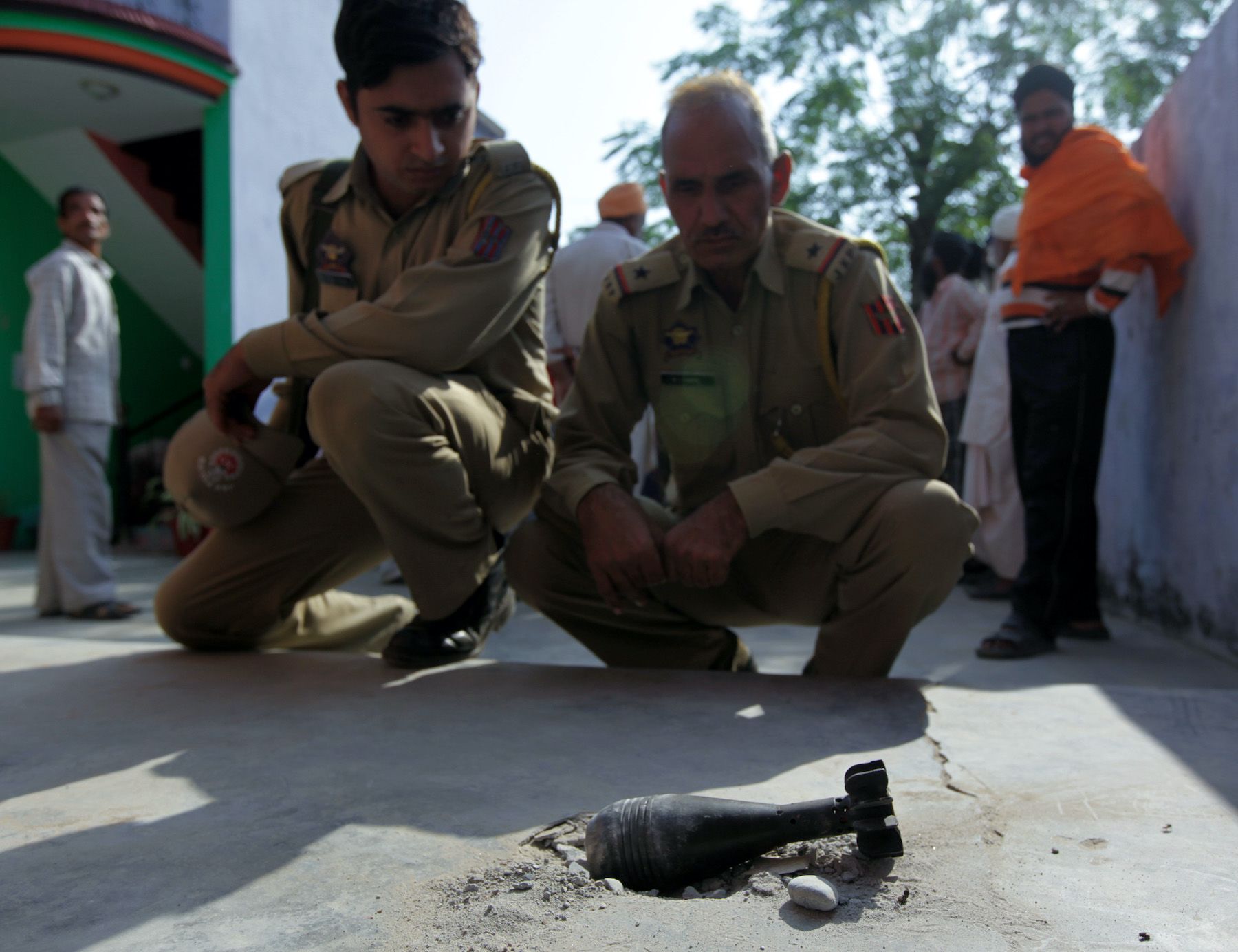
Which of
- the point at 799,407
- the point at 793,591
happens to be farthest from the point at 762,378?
the point at 793,591

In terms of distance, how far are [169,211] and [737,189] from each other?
274 inches

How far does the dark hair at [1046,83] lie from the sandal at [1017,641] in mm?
1575

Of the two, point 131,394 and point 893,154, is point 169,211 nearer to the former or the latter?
point 131,394

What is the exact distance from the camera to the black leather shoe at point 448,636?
2021 mm

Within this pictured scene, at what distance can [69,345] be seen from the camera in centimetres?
404

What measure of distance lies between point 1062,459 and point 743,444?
4.76 ft

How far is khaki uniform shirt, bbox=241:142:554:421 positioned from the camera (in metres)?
2.01

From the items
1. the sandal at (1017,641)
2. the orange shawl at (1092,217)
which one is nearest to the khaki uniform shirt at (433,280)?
the sandal at (1017,641)

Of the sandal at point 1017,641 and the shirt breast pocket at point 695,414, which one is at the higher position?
the shirt breast pocket at point 695,414

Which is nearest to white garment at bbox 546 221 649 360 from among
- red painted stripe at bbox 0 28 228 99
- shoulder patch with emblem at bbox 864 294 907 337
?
shoulder patch with emblem at bbox 864 294 907 337

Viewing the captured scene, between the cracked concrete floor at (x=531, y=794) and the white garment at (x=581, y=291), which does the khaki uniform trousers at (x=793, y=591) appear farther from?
the white garment at (x=581, y=291)

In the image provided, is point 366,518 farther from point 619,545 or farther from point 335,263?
point 619,545

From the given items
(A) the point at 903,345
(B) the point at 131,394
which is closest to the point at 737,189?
(A) the point at 903,345

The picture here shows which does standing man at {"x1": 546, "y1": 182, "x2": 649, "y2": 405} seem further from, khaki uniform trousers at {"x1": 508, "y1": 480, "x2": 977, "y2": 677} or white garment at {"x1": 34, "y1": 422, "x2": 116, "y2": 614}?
khaki uniform trousers at {"x1": 508, "y1": 480, "x2": 977, "y2": 677}
